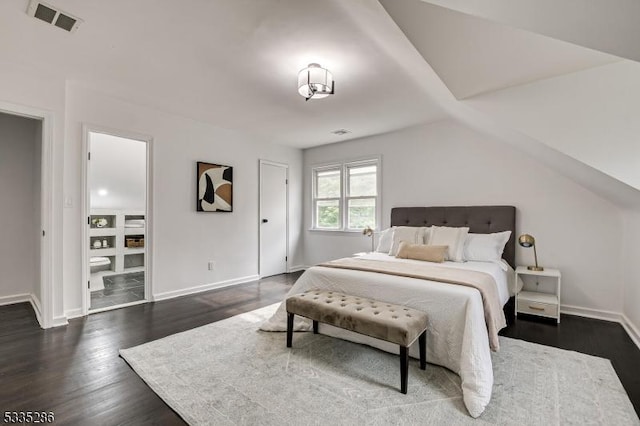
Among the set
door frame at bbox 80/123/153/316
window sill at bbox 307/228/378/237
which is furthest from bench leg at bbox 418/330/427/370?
door frame at bbox 80/123/153/316

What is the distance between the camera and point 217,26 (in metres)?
2.05

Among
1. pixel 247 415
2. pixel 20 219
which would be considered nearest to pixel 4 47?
pixel 20 219

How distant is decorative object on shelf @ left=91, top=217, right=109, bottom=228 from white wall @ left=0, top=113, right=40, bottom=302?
139 centimetres

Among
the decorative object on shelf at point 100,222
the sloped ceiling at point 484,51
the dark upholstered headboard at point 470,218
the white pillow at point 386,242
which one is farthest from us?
the decorative object on shelf at point 100,222

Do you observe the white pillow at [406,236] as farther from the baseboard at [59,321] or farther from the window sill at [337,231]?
the baseboard at [59,321]

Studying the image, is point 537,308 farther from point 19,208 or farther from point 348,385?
point 19,208

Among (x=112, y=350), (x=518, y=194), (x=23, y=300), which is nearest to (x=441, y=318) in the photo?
(x=518, y=194)

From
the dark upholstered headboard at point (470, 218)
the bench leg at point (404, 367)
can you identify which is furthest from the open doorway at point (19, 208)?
the dark upholstered headboard at point (470, 218)

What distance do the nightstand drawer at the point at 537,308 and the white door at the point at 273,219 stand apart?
12.4 feet

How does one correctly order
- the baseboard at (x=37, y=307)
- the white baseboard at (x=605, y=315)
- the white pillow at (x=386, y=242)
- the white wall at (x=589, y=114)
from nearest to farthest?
1. the white wall at (x=589, y=114)
2. the white baseboard at (x=605, y=315)
3. the baseboard at (x=37, y=307)
4. the white pillow at (x=386, y=242)

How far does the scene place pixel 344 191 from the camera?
17.3 feet

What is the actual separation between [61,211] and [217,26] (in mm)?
2530

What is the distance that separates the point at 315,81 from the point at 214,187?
8.57ft

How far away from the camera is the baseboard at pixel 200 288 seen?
151 inches
